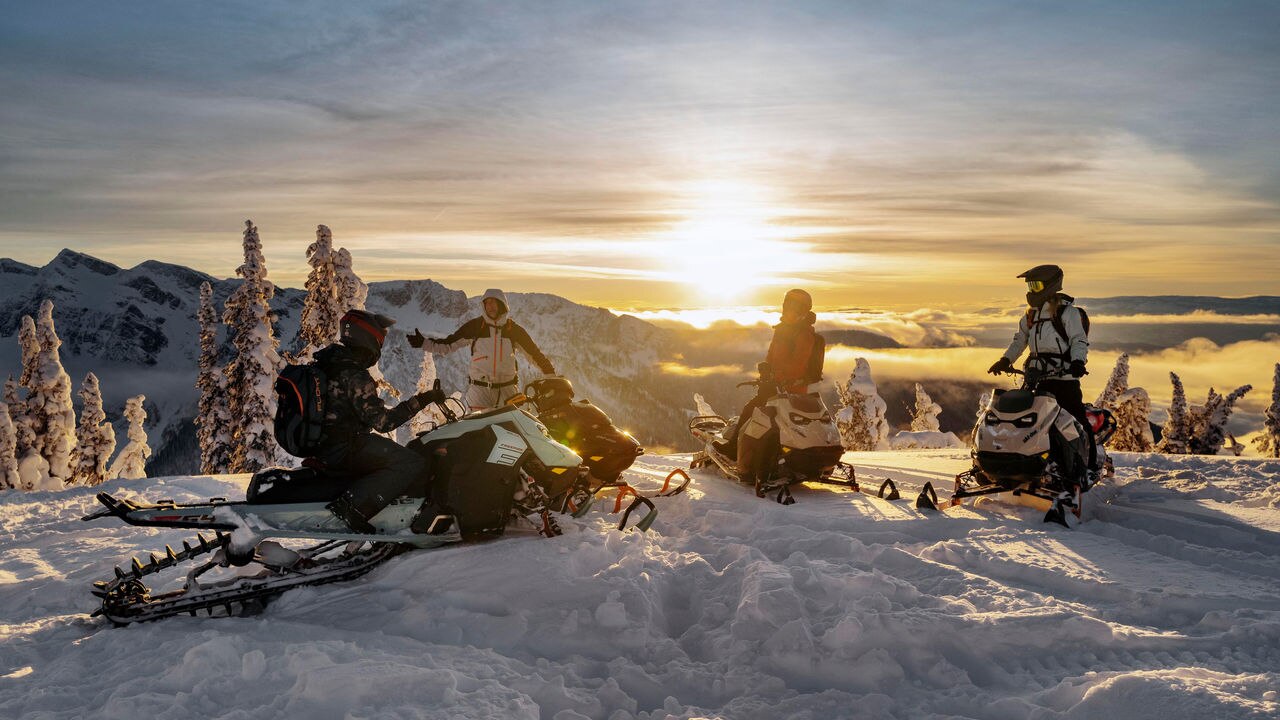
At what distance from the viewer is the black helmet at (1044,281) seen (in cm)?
838

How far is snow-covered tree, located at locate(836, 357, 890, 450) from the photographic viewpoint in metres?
37.1

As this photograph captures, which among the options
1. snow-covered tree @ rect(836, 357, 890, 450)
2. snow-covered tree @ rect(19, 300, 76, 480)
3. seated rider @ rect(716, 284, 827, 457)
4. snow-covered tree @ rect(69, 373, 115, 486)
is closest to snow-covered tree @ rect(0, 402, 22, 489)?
snow-covered tree @ rect(19, 300, 76, 480)

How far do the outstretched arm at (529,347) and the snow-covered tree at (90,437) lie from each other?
3124 centimetres

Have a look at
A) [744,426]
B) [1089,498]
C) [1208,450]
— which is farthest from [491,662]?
[1208,450]

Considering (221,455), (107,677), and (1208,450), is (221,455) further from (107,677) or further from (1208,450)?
(1208,450)

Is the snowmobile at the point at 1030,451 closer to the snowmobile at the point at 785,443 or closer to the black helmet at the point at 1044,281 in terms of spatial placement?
the black helmet at the point at 1044,281

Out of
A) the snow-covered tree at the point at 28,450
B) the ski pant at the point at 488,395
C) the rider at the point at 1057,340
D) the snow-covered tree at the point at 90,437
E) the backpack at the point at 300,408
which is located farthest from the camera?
the snow-covered tree at the point at 90,437

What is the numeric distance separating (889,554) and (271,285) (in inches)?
1000

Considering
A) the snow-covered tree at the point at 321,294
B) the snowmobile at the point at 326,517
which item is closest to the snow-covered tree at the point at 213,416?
the snow-covered tree at the point at 321,294

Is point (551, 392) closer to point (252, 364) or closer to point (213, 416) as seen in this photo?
point (252, 364)

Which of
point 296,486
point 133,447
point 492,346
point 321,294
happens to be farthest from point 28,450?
point 296,486

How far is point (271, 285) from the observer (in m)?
25.9

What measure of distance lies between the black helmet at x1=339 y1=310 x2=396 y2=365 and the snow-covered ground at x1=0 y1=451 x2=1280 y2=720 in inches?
66.2

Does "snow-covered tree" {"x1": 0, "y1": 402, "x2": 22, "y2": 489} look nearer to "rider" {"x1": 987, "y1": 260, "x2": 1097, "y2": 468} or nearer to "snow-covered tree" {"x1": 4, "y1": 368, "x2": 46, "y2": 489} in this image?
"snow-covered tree" {"x1": 4, "y1": 368, "x2": 46, "y2": 489}
